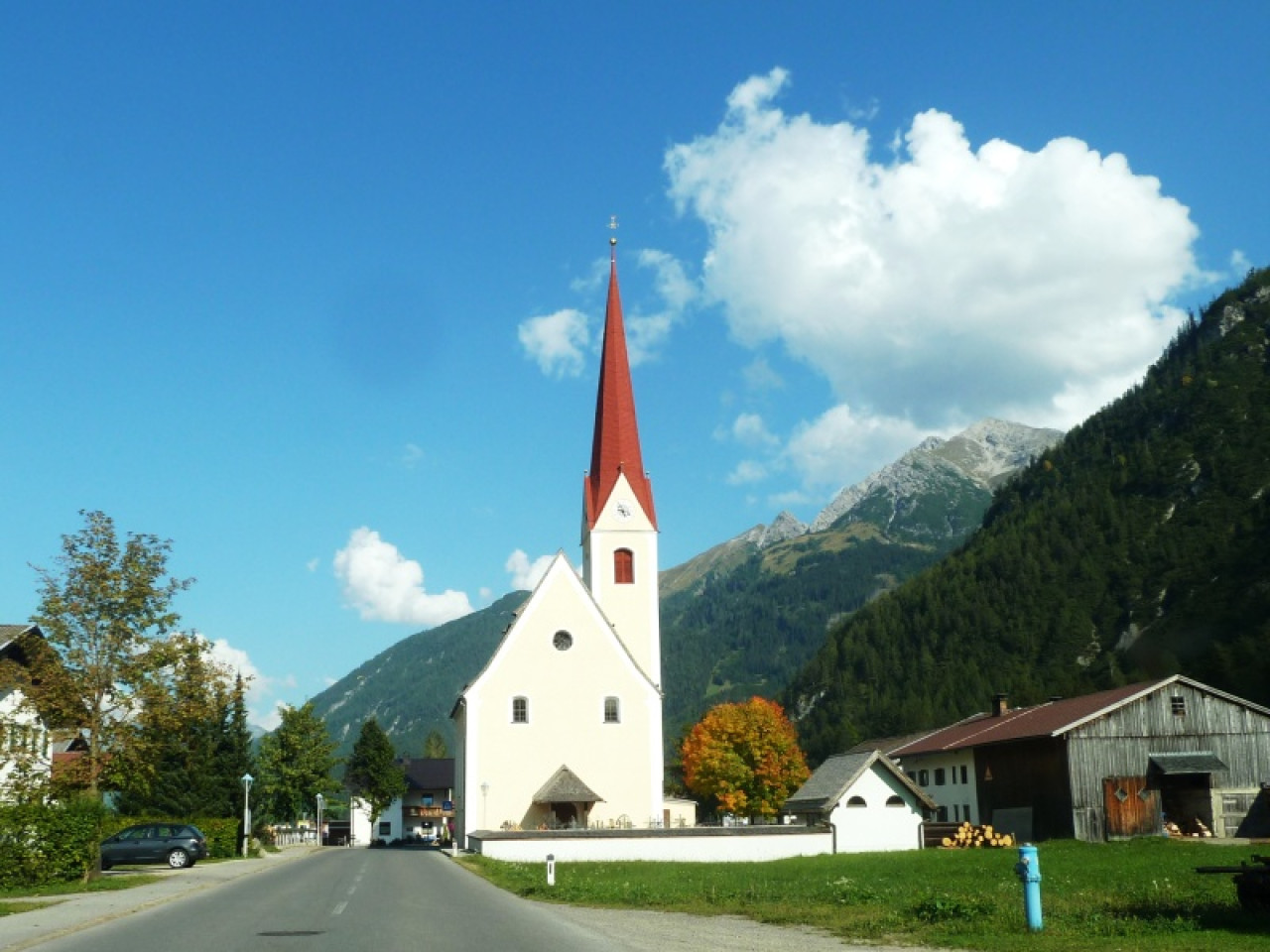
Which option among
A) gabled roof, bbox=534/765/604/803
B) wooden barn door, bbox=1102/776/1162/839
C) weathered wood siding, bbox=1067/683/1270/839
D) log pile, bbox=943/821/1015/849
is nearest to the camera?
log pile, bbox=943/821/1015/849

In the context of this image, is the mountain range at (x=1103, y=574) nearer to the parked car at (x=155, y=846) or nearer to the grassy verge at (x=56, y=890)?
the parked car at (x=155, y=846)

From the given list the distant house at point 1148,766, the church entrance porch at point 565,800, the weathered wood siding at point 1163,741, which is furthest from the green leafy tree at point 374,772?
the weathered wood siding at point 1163,741

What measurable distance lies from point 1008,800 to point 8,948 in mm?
50363

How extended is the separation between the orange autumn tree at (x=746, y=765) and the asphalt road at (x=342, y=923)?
2596 inches

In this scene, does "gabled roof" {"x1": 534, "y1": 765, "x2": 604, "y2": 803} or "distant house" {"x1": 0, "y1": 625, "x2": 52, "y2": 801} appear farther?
"gabled roof" {"x1": 534, "y1": 765, "x2": 604, "y2": 803}

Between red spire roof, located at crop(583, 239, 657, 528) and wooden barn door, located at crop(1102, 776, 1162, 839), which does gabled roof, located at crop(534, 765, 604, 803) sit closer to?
red spire roof, located at crop(583, 239, 657, 528)

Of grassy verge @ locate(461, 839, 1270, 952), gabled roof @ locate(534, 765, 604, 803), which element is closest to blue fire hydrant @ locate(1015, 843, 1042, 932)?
grassy verge @ locate(461, 839, 1270, 952)

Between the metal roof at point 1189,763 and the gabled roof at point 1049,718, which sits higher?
the gabled roof at point 1049,718

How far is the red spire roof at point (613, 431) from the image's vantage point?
6594 centimetres

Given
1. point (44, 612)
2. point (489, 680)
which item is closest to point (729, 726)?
point (489, 680)

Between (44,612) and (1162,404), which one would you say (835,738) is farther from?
(44,612)

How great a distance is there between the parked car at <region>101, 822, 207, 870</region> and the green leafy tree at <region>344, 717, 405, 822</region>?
58694 mm

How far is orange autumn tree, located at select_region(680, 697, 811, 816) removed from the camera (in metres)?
93.7

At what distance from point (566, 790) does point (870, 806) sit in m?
14.0
